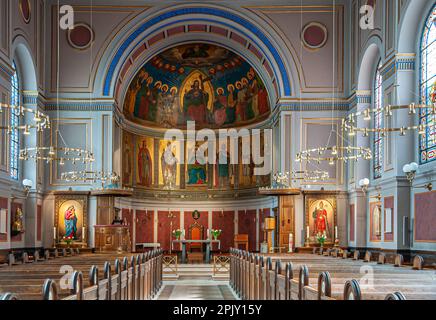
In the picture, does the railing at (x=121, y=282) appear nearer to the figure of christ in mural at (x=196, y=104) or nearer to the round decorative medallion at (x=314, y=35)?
the round decorative medallion at (x=314, y=35)

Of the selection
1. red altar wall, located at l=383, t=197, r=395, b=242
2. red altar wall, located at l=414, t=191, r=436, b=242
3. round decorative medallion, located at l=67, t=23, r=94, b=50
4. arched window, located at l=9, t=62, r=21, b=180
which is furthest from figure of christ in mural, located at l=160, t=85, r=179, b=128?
red altar wall, located at l=414, t=191, r=436, b=242

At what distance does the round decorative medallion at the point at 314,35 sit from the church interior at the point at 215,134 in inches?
2.2

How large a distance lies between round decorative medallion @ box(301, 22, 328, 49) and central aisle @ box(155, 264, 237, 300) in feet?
32.4

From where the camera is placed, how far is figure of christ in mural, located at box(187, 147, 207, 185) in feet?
107

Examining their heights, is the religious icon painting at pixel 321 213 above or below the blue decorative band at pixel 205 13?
below

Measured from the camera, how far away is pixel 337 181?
24.8 meters

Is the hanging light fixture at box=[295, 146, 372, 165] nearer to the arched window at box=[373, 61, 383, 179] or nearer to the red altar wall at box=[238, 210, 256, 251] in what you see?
the arched window at box=[373, 61, 383, 179]

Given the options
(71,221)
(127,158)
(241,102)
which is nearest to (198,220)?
(127,158)

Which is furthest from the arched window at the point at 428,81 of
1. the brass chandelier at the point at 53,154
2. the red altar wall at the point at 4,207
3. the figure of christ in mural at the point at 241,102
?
the figure of christ in mural at the point at 241,102

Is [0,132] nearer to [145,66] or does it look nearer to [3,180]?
[3,180]

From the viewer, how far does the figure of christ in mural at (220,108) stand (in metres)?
31.8

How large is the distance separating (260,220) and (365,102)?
8.65 meters

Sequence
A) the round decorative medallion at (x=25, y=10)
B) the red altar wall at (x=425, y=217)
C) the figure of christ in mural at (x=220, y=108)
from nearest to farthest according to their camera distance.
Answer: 1. the red altar wall at (x=425, y=217)
2. the round decorative medallion at (x=25, y=10)
3. the figure of christ in mural at (x=220, y=108)

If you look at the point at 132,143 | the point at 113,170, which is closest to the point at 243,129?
the point at 132,143
